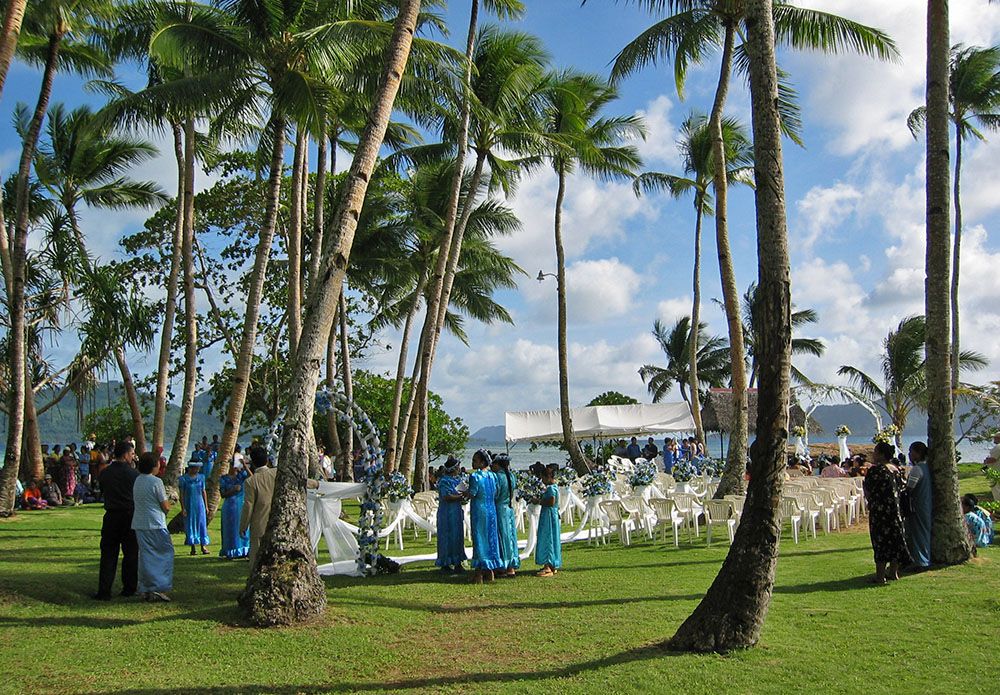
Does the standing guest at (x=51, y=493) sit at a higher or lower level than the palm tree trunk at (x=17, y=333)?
lower

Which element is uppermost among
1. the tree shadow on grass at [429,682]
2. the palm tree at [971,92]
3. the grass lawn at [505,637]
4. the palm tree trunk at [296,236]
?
the palm tree at [971,92]

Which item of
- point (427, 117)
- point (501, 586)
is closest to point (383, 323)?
point (427, 117)

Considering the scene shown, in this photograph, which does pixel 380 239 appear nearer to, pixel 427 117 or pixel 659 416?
pixel 427 117

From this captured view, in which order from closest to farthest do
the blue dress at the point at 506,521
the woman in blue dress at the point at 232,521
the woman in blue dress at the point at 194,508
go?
1. the blue dress at the point at 506,521
2. the woman in blue dress at the point at 232,521
3. the woman in blue dress at the point at 194,508

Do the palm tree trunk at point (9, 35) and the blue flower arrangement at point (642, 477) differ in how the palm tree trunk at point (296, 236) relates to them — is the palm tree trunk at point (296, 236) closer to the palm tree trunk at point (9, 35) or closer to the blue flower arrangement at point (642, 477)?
the palm tree trunk at point (9, 35)

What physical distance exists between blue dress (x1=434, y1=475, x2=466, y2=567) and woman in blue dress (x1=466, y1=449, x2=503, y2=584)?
0.69 metres

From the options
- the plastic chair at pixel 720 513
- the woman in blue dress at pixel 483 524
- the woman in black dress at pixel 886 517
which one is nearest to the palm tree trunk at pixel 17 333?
the woman in blue dress at pixel 483 524

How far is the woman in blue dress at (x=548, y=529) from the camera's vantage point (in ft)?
Answer: 37.6

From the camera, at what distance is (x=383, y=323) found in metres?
33.3

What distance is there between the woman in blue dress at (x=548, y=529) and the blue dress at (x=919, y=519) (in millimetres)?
4362

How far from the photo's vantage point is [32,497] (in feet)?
63.9

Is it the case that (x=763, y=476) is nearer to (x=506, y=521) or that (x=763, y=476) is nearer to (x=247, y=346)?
(x=506, y=521)

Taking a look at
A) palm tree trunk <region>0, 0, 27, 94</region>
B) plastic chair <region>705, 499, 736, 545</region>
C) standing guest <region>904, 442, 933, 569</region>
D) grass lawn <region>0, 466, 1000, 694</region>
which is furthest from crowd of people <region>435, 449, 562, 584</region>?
palm tree trunk <region>0, 0, 27, 94</region>

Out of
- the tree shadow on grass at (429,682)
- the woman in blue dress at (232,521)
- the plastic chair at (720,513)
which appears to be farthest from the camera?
the plastic chair at (720,513)
